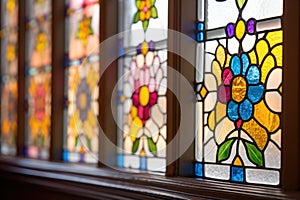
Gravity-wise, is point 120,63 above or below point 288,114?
above

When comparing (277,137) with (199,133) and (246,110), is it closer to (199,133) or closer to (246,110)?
(246,110)

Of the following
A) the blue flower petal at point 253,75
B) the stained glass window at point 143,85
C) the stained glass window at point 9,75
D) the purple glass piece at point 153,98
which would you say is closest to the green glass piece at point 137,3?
the stained glass window at point 143,85

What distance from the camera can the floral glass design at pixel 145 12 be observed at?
3232 millimetres

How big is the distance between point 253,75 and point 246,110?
14cm

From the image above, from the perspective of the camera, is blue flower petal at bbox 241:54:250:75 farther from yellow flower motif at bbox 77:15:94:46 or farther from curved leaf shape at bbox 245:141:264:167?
yellow flower motif at bbox 77:15:94:46

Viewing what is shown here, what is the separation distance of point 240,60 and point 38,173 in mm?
1932

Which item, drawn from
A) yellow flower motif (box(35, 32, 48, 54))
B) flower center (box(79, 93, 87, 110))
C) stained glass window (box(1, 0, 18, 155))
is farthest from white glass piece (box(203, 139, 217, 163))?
stained glass window (box(1, 0, 18, 155))

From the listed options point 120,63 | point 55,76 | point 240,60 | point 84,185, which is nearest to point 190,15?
point 240,60

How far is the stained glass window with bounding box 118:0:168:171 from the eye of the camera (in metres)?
3.14

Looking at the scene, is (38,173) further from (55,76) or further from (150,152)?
(150,152)

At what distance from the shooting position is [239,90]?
262cm

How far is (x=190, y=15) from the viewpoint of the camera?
291 cm

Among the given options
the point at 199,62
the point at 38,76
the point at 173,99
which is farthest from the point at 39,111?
the point at 199,62

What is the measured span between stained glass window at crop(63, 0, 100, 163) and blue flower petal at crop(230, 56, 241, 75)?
119 centimetres
